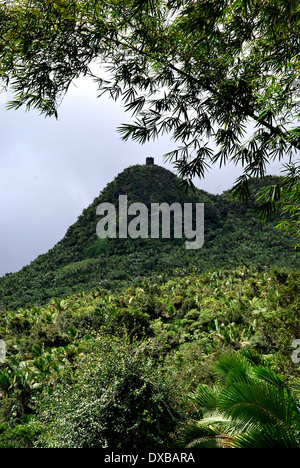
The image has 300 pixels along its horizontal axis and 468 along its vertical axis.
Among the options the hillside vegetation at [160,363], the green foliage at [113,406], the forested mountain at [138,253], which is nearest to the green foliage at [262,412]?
the hillside vegetation at [160,363]

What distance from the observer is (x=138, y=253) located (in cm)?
5803

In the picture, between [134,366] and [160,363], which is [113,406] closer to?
[134,366]

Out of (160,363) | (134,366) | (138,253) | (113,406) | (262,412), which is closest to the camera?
(262,412)

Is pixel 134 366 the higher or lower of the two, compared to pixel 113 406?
higher

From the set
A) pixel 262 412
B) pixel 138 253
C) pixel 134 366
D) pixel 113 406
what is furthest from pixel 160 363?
pixel 138 253

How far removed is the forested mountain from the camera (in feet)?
156

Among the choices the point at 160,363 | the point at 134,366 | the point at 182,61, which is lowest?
the point at 160,363

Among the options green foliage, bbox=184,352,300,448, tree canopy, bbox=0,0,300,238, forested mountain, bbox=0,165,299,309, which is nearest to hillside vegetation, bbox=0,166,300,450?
green foliage, bbox=184,352,300,448

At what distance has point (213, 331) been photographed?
1975 cm

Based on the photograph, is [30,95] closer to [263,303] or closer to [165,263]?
[263,303]

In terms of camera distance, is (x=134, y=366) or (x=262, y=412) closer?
(x=262, y=412)

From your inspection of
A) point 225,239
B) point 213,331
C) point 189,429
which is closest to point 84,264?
point 225,239

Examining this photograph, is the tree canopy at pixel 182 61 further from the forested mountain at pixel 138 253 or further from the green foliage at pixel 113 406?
the forested mountain at pixel 138 253

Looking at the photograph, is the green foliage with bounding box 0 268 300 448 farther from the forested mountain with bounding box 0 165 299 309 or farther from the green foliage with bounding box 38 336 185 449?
the forested mountain with bounding box 0 165 299 309
